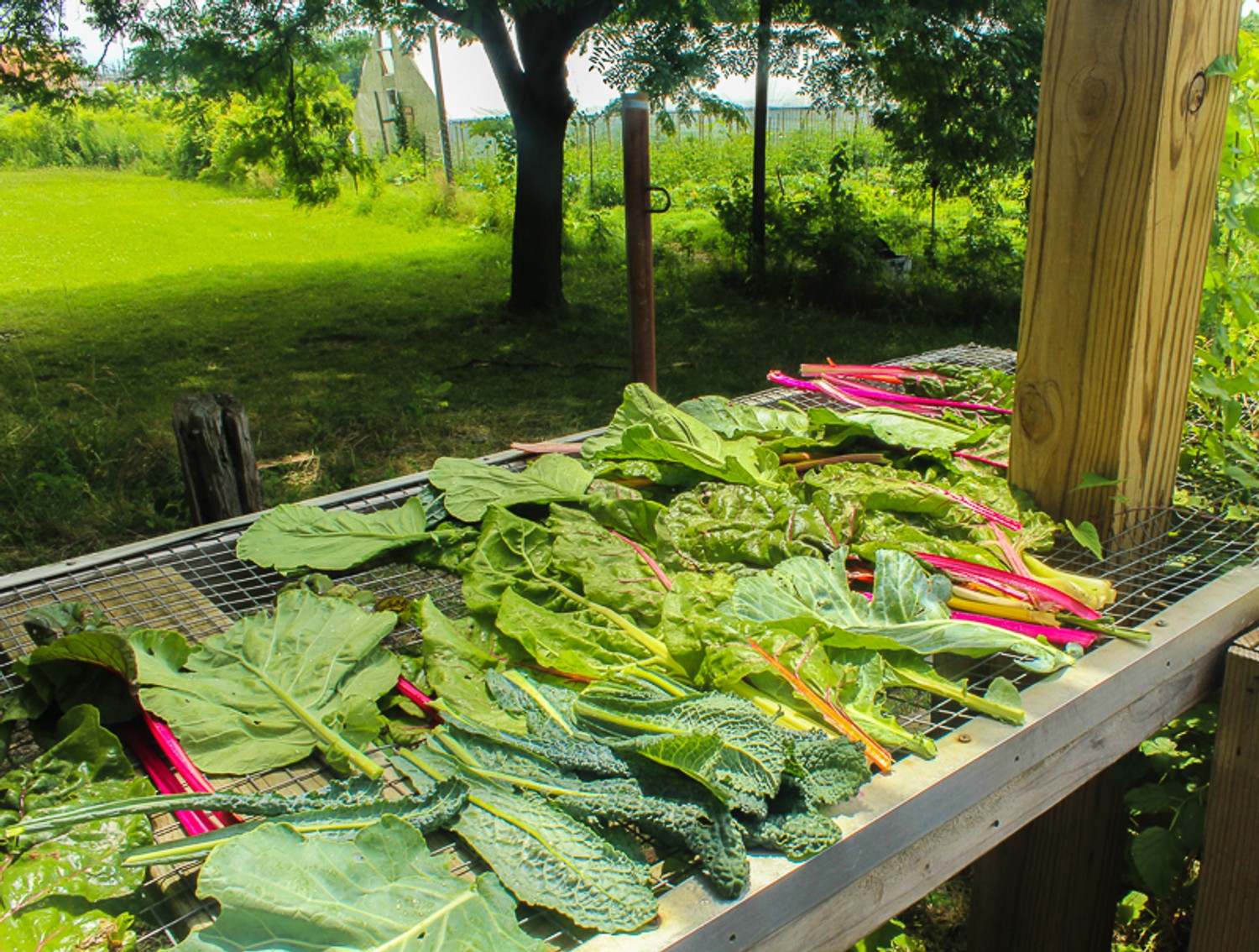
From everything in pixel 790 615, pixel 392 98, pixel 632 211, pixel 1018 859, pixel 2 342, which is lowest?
pixel 1018 859

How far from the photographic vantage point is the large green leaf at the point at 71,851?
1.01 metres

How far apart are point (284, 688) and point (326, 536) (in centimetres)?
66

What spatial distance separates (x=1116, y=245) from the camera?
1.71 metres

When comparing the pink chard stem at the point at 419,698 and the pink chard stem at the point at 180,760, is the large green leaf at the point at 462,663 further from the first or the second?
the pink chard stem at the point at 180,760

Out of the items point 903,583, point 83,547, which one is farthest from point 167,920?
point 83,547

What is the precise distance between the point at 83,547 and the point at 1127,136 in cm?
450

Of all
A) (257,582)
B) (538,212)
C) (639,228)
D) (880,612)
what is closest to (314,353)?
(538,212)

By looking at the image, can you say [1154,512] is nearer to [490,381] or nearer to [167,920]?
[167,920]

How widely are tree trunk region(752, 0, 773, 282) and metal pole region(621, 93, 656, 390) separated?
14.8 ft

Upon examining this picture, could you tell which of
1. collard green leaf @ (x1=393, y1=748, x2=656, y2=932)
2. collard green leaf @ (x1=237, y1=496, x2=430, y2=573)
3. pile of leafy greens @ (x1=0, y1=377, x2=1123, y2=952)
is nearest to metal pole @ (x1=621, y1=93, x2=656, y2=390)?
pile of leafy greens @ (x1=0, y1=377, x2=1123, y2=952)

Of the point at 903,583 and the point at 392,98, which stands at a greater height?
the point at 392,98

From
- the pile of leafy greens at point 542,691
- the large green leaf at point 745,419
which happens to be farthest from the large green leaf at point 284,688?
the large green leaf at point 745,419

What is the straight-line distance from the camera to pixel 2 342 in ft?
26.9

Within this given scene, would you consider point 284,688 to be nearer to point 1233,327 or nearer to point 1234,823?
point 1234,823
